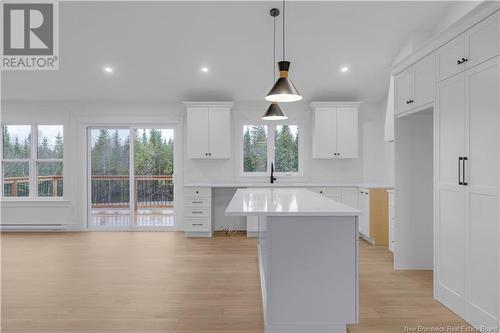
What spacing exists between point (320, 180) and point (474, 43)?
161 inches

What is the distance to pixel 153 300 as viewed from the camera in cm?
311

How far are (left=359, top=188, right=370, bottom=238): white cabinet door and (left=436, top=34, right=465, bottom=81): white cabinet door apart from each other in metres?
2.54

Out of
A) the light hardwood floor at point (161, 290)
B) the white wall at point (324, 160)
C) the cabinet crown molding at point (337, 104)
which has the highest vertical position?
the cabinet crown molding at point (337, 104)

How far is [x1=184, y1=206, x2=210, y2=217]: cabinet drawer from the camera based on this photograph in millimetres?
5848

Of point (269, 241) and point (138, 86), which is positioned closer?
point (269, 241)

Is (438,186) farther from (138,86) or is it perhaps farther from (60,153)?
(60,153)

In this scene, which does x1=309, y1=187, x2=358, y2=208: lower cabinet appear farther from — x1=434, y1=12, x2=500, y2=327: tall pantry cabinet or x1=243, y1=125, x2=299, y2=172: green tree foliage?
x1=434, y1=12, x2=500, y2=327: tall pantry cabinet

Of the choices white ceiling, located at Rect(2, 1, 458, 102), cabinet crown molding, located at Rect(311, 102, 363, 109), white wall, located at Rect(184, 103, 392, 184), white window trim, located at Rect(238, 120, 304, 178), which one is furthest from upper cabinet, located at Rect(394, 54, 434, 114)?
white window trim, located at Rect(238, 120, 304, 178)

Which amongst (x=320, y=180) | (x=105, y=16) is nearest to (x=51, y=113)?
(x=105, y=16)

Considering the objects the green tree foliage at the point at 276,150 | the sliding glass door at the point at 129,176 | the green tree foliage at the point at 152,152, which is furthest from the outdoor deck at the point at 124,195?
the green tree foliage at the point at 276,150

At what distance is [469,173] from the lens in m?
2.62

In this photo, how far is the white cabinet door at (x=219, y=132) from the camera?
6.02m

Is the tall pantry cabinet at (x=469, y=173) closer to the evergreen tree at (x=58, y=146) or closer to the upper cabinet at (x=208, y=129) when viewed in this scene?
the upper cabinet at (x=208, y=129)

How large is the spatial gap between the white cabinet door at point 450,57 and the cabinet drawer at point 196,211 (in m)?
3.97
